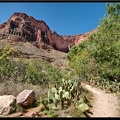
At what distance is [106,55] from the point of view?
1519cm

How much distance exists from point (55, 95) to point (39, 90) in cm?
212

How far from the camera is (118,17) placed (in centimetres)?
1600

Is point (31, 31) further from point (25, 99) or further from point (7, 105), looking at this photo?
point (7, 105)

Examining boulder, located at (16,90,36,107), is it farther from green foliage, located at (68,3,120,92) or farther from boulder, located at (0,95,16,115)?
green foliage, located at (68,3,120,92)

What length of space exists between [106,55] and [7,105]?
31.9 feet

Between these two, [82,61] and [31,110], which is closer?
[31,110]

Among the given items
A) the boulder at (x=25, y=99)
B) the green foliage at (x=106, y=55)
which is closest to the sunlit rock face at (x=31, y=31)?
the green foliage at (x=106, y=55)

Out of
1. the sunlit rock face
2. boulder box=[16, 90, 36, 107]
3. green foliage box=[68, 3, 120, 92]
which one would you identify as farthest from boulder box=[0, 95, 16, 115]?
the sunlit rock face

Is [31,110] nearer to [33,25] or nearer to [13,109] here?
[13,109]

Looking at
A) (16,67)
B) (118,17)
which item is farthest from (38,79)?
(118,17)

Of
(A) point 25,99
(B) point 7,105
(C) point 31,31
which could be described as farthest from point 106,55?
(C) point 31,31

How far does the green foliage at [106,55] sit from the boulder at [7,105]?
831cm

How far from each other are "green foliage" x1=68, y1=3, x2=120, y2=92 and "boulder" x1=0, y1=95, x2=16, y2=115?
27.3ft

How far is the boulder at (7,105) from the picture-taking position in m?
7.25
